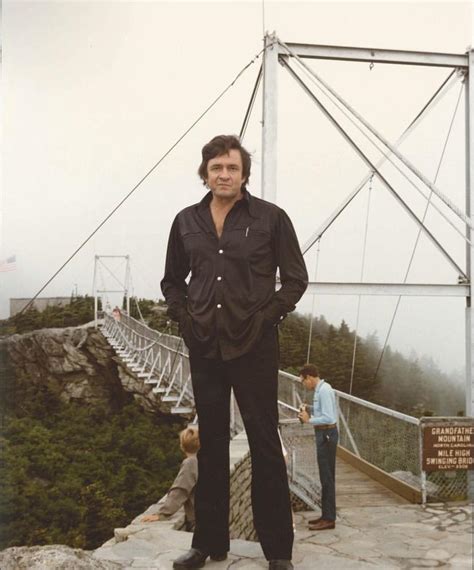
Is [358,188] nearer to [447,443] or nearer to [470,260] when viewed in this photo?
[470,260]

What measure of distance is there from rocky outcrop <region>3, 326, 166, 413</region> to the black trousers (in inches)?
278

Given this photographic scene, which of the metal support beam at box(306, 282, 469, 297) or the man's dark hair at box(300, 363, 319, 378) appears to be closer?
the man's dark hair at box(300, 363, 319, 378)

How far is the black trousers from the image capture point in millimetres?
1986

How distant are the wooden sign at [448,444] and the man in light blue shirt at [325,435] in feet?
3.12

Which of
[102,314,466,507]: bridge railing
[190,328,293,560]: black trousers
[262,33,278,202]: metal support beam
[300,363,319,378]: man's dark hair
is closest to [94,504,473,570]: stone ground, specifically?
[190,328,293,560]: black trousers

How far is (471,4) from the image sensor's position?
4.17 m

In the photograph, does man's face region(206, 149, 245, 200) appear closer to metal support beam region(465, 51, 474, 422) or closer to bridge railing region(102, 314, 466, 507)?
bridge railing region(102, 314, 466, 507)

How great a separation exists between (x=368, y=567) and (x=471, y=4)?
3.41 metres

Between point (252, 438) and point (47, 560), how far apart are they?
27.2 inches

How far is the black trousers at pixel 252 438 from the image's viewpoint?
1.99m

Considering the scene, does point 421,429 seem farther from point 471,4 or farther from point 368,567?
point 471,4

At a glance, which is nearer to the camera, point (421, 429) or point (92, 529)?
point (421, 429)

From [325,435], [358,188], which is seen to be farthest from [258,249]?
[358,188]

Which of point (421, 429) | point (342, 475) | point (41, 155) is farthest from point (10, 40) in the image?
point (342, 475)
